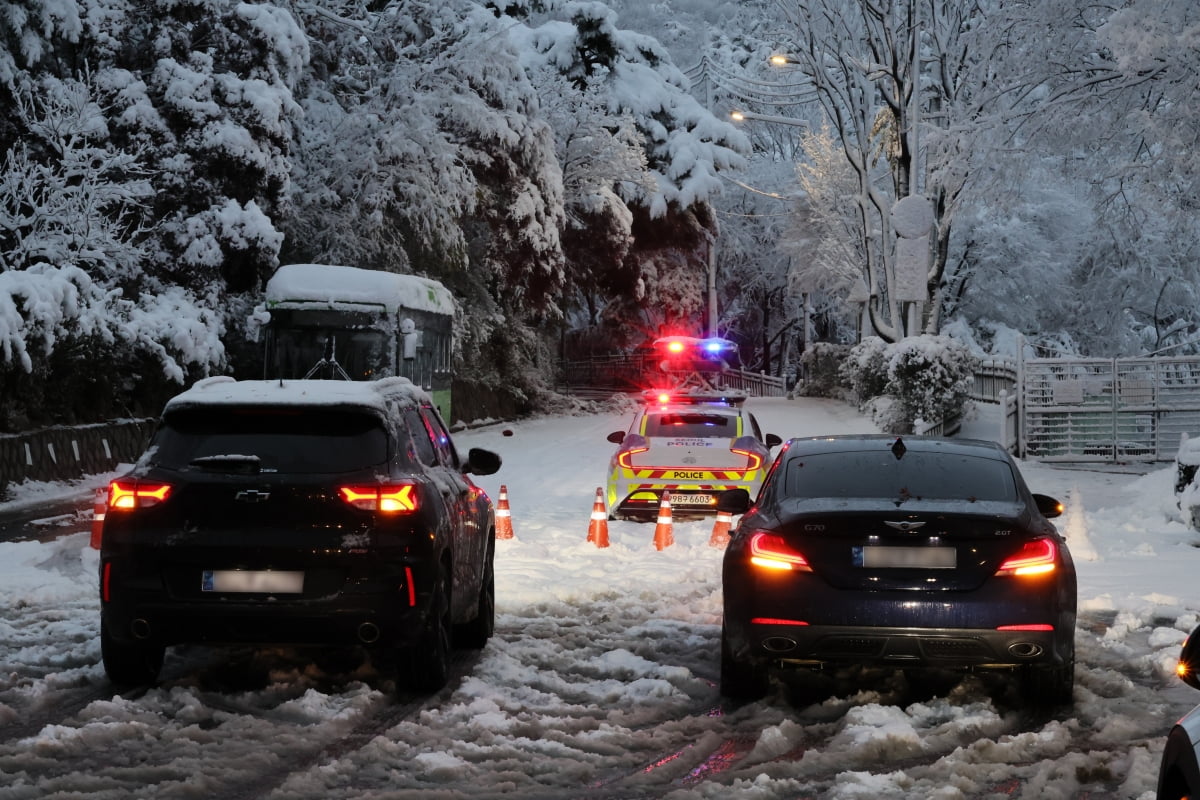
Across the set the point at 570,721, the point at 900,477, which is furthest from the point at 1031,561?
the point at 570,721

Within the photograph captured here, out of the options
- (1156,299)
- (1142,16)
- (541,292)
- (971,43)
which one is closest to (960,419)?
(971,43)

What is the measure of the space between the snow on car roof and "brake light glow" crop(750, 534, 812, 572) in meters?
2.06

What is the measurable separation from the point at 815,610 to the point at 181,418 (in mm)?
3380

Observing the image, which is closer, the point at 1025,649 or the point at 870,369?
the point at 1025,649

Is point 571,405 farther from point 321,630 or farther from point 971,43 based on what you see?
point 321,630

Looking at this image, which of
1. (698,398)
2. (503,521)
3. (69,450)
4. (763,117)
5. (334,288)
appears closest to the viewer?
(503,521)

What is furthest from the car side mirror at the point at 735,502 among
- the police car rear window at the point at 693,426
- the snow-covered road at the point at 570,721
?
the police car rear window at the point at 693,426

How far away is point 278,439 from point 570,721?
2068 millimetres

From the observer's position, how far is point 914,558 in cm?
729

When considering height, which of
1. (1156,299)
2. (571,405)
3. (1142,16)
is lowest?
(571,405)

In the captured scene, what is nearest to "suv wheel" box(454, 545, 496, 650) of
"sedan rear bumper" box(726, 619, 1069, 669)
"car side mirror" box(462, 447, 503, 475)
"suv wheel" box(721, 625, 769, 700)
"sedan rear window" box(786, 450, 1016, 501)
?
"car side mirror" box(462, 447, 503, 475)

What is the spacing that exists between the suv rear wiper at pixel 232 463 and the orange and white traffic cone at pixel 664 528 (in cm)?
724

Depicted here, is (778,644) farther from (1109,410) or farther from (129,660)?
(1109,410)

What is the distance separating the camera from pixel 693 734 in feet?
23.0
